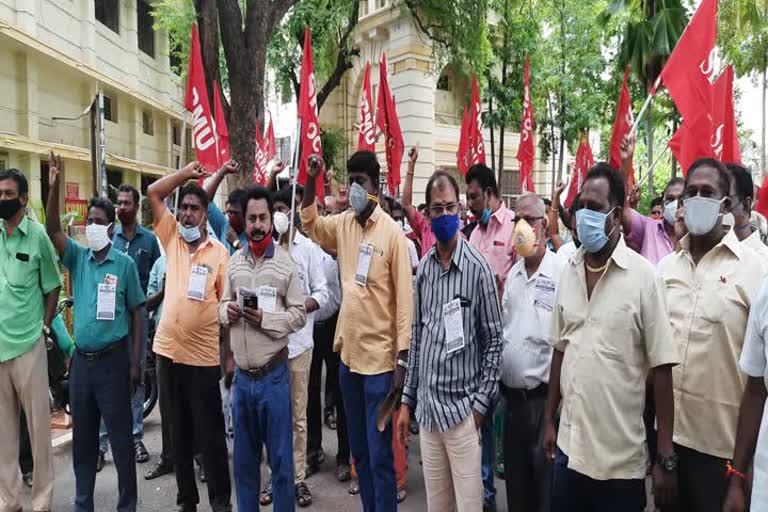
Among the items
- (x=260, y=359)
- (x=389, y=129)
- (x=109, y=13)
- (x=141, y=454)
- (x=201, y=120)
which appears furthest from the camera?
(x=109, y=13)

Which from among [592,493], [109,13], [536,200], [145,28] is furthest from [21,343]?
[145,28]

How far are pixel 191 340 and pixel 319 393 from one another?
1.46 metres

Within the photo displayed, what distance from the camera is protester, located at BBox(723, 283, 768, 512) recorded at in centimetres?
206

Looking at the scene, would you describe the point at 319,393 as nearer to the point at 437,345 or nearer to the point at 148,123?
the point at 437,345

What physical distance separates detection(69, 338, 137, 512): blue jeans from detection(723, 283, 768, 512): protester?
137 inches

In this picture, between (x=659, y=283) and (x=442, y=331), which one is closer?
(x=659, y=283)

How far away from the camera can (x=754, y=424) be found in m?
2.24

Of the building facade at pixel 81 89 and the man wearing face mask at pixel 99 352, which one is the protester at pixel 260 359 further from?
the building facade at pixel 81 89

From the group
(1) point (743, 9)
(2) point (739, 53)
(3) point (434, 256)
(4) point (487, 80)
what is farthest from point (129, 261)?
(2) point (739, 53)

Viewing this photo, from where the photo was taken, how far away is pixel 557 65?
20.4m

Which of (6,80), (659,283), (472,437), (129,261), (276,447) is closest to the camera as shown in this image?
(659,283)

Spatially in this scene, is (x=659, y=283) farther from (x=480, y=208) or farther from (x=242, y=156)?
(x=242, y=156)

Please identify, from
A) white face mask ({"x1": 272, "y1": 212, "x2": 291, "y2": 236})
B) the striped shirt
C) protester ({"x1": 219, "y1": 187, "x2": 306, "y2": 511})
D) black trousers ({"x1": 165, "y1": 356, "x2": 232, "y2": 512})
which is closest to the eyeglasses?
the striped shirt

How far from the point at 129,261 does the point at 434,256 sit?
87.2 inches
